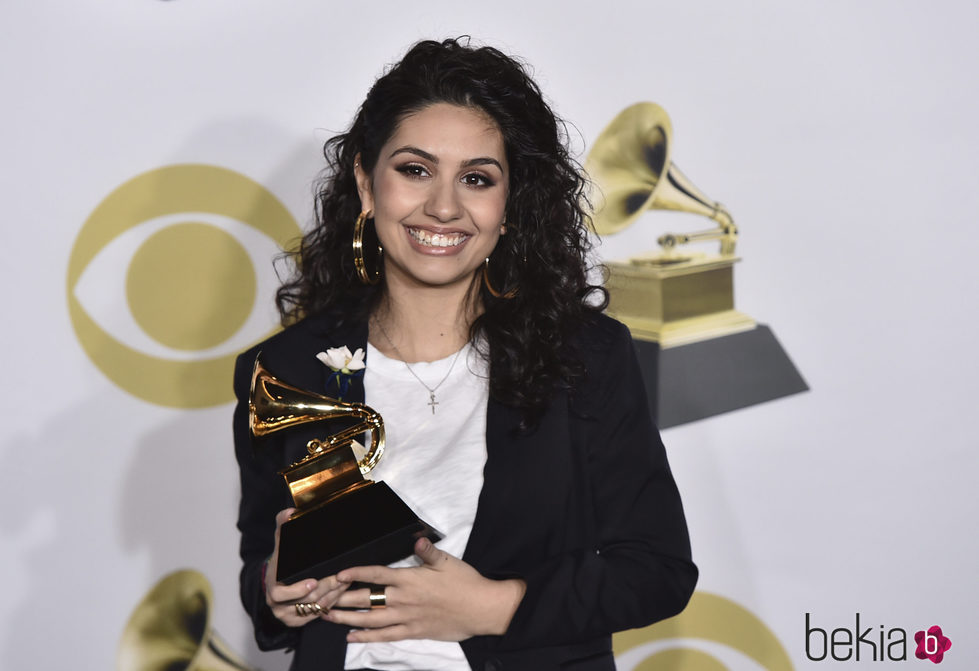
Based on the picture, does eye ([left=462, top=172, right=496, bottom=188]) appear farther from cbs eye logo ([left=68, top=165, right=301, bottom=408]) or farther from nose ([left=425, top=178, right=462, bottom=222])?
cbs eye logo ([left=68, top=165, right=301, bottom=408])

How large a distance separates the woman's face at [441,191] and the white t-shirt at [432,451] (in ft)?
0.56

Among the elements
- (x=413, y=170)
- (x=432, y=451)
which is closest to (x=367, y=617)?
(x=432, y=451)

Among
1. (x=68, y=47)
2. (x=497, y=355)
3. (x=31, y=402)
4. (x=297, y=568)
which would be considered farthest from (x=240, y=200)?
(x=297, y=568)

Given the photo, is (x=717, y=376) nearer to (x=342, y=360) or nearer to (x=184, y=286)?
(x=342, y=360)

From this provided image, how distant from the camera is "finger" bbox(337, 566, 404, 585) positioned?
1.40 meters

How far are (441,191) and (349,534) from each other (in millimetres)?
594

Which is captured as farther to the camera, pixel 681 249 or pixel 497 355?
pixel 681 249

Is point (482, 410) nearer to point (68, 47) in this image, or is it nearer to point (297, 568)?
point (297, 568)

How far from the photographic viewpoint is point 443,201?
1.61m

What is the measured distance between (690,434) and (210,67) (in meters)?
1.48

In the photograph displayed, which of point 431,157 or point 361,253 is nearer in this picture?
point 431,157

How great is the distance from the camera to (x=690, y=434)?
2436mm

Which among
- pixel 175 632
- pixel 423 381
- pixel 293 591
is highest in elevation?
pixel 423 381

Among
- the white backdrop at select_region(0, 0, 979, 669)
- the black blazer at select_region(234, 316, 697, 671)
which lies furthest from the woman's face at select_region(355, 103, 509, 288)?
the white backdrop at select_region(0, 0, 979, 669)
